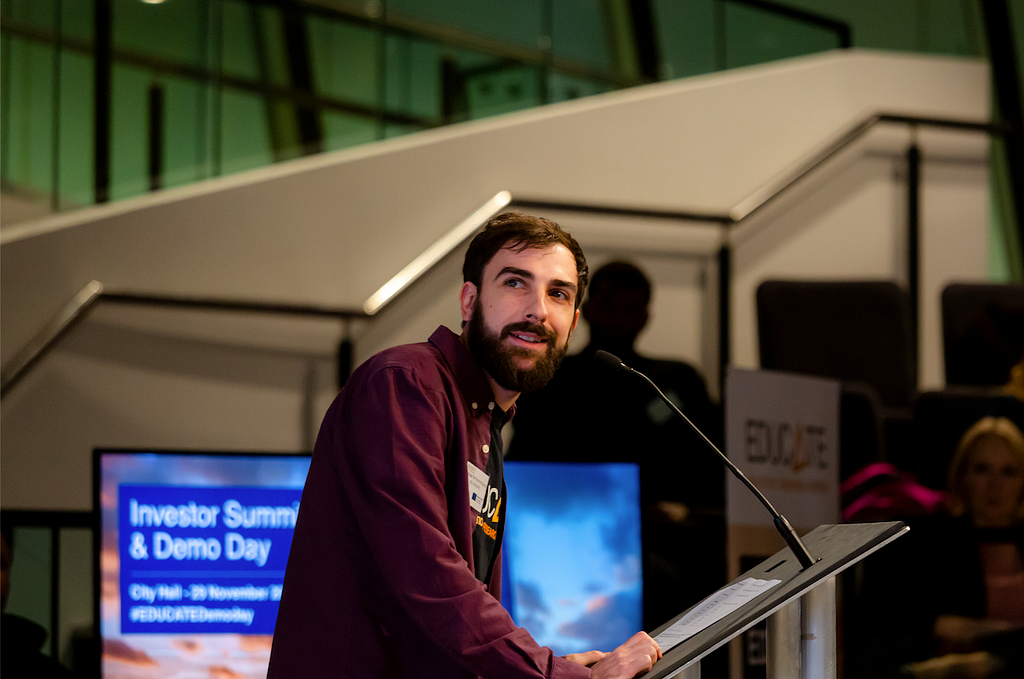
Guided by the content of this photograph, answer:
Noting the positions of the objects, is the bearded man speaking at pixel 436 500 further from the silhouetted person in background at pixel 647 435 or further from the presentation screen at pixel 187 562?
the silhouetted person in background at pixel 647 435

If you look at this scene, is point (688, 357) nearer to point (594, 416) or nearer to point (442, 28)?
point (594, 416)

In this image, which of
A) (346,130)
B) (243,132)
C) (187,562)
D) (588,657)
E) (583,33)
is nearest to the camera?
(588,657)

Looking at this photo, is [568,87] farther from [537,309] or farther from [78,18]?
[537,309]

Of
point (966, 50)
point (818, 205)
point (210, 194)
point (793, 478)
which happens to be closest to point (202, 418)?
point (210, 194)

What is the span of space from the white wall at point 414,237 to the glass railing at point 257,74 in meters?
0.17

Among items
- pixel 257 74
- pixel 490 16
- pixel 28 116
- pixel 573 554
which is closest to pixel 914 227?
pixel 490 16

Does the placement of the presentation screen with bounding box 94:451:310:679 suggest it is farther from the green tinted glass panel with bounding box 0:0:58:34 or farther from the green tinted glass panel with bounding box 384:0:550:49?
the green tinted glass panel with bounding box 384:0:550:49

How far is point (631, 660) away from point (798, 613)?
0.87ft

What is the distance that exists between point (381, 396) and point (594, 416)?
1932mm

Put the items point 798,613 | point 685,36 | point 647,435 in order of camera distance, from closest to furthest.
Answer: point 798,613 < point 647,435 < point 685,36

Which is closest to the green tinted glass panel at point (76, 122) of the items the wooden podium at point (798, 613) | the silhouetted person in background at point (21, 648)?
the silhouetted person in background at point (21, 648)

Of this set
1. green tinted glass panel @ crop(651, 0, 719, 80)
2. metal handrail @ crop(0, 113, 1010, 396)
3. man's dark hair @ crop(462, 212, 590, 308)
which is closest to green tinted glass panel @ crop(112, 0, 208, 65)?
metal handrail @ crop(0, 113, 1010, 396)

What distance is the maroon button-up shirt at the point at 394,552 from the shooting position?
1.45 meters

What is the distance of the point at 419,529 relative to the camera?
1.47 meters
